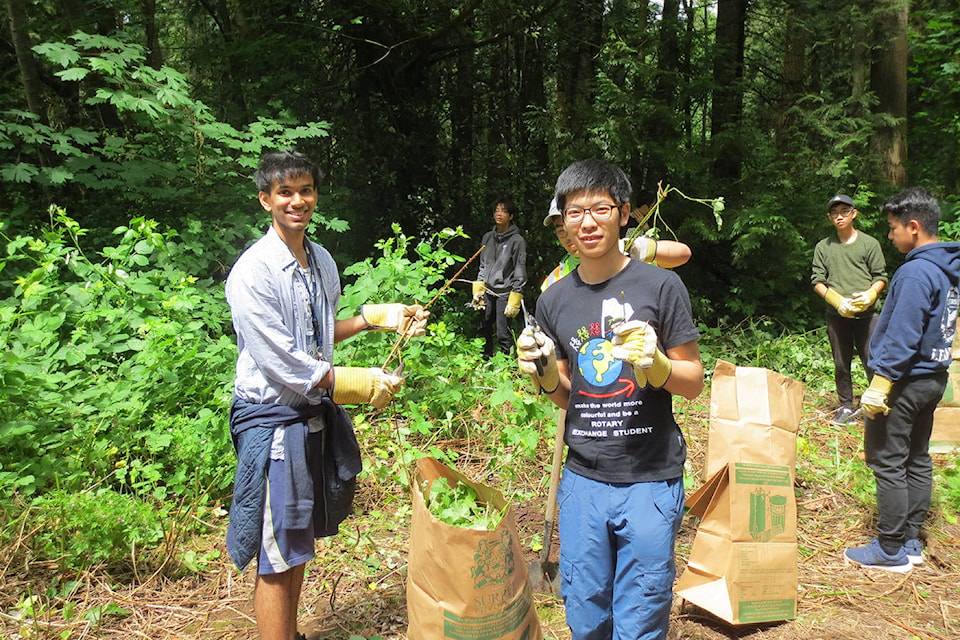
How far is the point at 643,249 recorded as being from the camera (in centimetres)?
266

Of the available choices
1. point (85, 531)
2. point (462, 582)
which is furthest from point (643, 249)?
point (85, 531)

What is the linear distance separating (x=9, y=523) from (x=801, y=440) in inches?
200

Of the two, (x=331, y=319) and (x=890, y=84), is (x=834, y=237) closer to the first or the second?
(x=890, y=84)

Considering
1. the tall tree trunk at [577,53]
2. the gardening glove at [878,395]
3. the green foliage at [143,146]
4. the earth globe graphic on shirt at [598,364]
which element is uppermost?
the tall tree trunk at [577,53]

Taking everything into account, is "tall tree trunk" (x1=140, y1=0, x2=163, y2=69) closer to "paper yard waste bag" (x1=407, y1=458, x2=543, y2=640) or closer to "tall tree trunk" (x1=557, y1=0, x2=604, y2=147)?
"tall tree trunk" (x1=557, y1=0, x2=604, y2=147)

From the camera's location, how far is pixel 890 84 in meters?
7.95

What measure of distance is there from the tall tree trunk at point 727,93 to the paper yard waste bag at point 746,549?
577 cm

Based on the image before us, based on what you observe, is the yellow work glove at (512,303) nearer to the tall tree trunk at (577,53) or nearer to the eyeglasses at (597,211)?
the tall tree trunk at (577,53)

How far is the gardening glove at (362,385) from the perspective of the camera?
216 cm

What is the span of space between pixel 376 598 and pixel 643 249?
208 centimetres

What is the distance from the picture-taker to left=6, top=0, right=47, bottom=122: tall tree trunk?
5743 millimetres

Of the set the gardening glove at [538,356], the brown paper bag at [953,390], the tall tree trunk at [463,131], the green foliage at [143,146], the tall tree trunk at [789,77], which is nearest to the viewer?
the gardening glove at [538,356]

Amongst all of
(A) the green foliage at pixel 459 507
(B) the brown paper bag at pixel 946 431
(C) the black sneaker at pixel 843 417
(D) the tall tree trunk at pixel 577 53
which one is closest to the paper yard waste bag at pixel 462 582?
(A) the green foliage at pixel 459 507

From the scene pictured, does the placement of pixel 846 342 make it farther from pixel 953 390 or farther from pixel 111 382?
pixel 111 382
